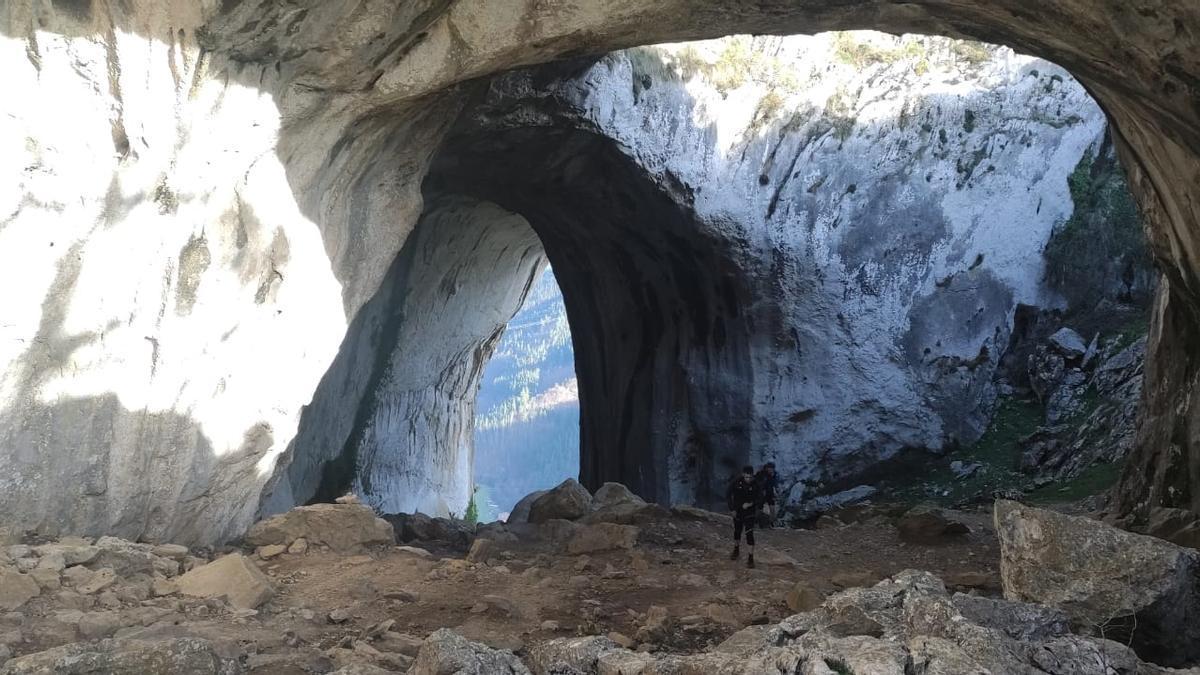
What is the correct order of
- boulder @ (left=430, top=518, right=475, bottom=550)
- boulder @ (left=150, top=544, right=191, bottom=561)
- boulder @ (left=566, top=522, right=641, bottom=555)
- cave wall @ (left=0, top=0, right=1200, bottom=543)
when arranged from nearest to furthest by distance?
cave wall @ (left=0, top=0, right=1200, bottom=543), boulder @ (left=150, top=544, right=191, bottom=561), boulder @ (left=566, top=522, right=641, bottom=555), boulder @ (left=430, top=518, right=475, bottom=550)

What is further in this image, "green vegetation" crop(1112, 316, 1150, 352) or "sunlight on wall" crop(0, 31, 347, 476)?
"green vegetation" crop(1112, 316, 1150, 352)

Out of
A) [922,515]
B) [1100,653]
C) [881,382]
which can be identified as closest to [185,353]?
[1100,653]

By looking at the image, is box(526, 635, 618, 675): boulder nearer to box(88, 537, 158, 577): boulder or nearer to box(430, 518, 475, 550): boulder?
box(88, 537, 158, 577): boulder

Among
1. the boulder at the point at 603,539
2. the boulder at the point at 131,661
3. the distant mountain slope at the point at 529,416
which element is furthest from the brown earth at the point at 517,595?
the distant mountain slope at the point at 529,416

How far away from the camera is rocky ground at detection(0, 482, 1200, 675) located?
449 cm

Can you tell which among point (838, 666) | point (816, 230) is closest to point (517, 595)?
point (838, 666)

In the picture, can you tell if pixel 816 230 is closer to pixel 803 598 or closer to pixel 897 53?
pixel 897 53

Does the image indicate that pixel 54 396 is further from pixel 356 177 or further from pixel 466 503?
pixel 466 503

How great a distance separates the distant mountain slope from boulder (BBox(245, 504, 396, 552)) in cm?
3964

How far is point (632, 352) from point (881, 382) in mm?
4163

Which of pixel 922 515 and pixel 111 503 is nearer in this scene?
pixel 111 503

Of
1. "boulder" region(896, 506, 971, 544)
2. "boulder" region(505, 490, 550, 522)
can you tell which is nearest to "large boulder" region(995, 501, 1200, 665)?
"boulder" region(896, 506, 971, 544)

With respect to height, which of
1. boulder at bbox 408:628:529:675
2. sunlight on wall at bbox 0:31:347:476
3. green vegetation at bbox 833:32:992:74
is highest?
green vegetation at bbox 833:32:992:74

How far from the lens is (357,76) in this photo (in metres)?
8.43
